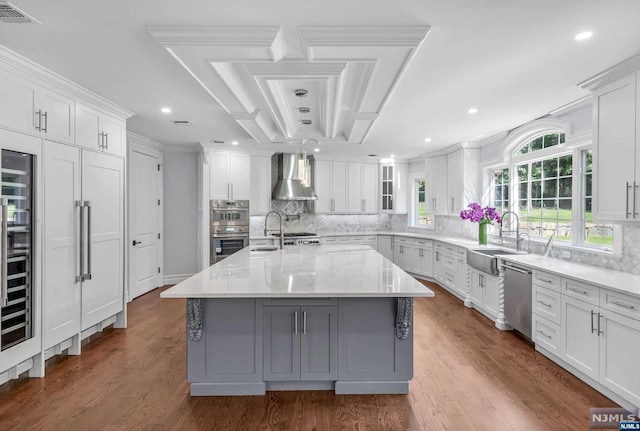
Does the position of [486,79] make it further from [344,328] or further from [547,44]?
[344,328]

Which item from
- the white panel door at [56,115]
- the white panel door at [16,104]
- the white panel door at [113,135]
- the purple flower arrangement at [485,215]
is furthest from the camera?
the purple flower arrangement at [485,215]

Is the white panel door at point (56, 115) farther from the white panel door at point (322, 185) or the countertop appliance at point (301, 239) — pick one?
the white panel door at point (322, 185)

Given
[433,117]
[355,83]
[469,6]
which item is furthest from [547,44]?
[433,117]

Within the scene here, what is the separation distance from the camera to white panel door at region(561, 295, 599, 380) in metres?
2.66

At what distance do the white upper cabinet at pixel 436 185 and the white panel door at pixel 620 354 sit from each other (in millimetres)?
3892

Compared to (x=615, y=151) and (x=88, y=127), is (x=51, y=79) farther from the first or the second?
(x=615, y=151)

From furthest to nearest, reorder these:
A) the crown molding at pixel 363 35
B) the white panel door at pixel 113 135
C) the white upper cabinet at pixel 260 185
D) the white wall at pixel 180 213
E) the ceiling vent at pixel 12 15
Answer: the white upper cabinet at pixel 260 185, the white wall at pixel 180 213, the white panel door at pixel 113 135, the crown molding at pixel 363 35, the ceiling vent at pixel 12 15

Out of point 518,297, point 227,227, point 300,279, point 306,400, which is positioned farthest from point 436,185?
point 306,400

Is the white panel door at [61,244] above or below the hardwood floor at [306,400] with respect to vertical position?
above

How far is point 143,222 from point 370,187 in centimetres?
456

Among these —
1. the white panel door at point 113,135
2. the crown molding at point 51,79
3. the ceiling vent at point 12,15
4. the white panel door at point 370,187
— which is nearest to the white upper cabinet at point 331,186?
the white panel door at point 370,187

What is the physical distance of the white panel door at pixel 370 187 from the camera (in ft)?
24.9

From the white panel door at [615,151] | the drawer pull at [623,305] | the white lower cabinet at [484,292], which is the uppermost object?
the white panel door at [615,151]

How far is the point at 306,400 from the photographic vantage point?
2.54 m
